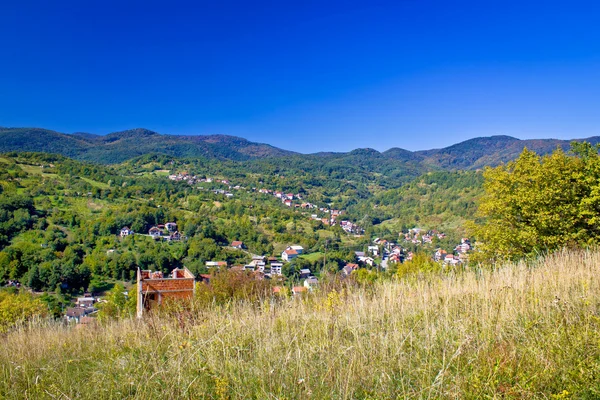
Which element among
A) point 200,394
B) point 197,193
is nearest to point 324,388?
point 200,394

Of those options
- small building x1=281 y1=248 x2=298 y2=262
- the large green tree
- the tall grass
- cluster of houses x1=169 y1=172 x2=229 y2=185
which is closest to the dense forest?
cluster of houses x1=169 y1=172 x2=229 y2=185

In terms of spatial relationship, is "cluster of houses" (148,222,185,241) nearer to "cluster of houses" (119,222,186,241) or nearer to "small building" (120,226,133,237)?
"cluster of houses" (119,222,186,241)

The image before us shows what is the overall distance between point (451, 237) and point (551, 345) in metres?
62.9

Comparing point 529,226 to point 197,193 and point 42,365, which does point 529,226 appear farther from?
point 197,193

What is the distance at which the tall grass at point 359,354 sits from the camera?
65.9 inches

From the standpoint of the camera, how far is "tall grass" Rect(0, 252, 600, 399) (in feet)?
5.49

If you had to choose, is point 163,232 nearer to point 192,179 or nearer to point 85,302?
point 85,302

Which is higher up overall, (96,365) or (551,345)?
(551,345)

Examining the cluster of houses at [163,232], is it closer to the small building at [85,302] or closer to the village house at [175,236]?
the village house at [175,236]

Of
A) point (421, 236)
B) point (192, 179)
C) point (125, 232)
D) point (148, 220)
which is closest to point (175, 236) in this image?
point (125, 232)

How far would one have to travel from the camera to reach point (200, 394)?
1.74 meters

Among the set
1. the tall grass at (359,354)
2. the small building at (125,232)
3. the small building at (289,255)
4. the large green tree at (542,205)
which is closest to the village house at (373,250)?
the small building at (289,255)

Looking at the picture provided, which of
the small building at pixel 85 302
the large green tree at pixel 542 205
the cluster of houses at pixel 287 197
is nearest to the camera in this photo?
the large green tree at pixel 542 205

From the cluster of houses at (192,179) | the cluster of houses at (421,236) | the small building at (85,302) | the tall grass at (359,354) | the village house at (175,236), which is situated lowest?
the cluster of houses at (421,236)
